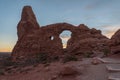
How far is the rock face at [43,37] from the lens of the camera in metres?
35.0

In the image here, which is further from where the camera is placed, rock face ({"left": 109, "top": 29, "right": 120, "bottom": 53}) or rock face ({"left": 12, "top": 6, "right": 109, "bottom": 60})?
rock face ({"left": 12, "top": 6, "right": 109, "bottom": 60})

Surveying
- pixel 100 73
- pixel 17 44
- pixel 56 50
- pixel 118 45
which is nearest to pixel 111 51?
pixel 118 45


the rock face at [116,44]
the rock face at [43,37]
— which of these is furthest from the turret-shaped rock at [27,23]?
the rock face at [116,44]

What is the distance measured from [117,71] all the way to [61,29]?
2544 cm

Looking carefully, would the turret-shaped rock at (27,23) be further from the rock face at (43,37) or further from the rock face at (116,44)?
the rock face at (116,44)

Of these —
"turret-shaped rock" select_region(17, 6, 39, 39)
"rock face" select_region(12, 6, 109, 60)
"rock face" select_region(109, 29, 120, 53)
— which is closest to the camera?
"rock face" select_region(109, 29, 120, 53)

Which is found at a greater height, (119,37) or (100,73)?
(119,37)

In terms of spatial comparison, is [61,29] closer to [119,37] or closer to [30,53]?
[30,53]

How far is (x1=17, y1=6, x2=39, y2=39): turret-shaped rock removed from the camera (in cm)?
3734

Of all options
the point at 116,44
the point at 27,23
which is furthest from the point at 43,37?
the point at 116,44

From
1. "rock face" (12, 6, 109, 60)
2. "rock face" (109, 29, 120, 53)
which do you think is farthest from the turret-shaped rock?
"rock face" (109, 29, 120, 53)

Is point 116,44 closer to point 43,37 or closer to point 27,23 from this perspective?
point 43,37

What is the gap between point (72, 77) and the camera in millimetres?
11719

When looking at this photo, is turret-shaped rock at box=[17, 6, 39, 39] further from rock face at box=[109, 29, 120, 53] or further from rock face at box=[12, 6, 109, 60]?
rock face at box=[109, 29, 120, 53]
